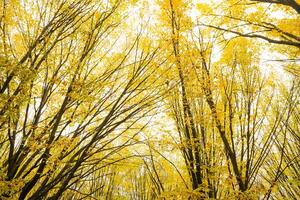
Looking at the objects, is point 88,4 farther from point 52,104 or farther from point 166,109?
point 166,109

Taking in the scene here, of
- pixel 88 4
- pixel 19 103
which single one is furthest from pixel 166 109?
pixel 19 103

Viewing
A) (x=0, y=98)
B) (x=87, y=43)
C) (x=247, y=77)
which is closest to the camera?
(x=0, y=98)

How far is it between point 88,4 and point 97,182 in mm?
8920

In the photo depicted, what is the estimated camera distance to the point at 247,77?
804 cm

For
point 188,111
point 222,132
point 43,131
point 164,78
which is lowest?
point 43,131

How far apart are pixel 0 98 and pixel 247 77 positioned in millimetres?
6331

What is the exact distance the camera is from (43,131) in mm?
4715

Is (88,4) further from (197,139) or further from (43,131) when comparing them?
(197,139)

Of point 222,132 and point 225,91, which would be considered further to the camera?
point 225,91

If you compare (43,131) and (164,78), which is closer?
(43,131)

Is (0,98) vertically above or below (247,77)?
below

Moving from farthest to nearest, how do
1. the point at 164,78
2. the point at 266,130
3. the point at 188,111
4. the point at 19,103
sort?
the point at 266,130 < the point at 188,111 < the point at 164,78 < the point at 19,103

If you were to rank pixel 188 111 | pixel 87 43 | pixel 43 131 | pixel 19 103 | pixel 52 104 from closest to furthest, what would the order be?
pixel 19 103 → pixel 43 131 → pixel 87 43 → pixel 52 104 → pixel 188 111

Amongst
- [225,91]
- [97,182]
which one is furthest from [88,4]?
[97,182]
